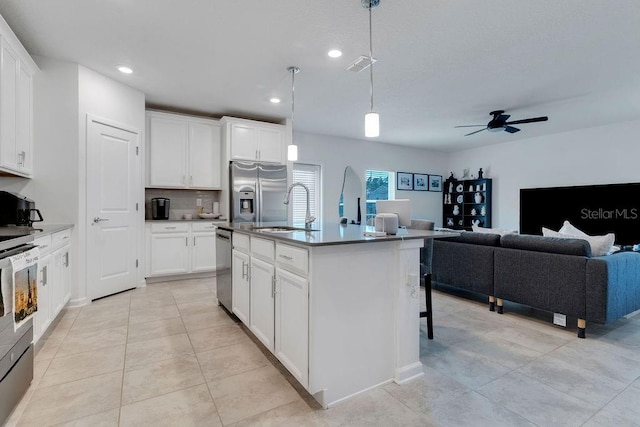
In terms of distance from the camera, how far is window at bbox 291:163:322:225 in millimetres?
6098

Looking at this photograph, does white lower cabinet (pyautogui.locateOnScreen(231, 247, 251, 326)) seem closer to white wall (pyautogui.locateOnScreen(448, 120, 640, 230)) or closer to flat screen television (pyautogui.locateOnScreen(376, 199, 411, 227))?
flat screen television (pyautogui.locateOnScreen(376, 199, 411, 227))

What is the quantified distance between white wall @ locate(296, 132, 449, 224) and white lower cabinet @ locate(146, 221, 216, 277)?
7.99 feet

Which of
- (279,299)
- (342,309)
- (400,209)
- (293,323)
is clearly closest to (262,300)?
(279,299)

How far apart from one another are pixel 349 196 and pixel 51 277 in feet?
16.6

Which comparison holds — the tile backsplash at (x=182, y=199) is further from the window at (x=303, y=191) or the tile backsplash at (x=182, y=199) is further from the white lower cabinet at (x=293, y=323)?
the white lower cabinet at (x=293, y=323)

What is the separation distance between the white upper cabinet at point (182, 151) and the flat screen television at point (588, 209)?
6216 millimetres

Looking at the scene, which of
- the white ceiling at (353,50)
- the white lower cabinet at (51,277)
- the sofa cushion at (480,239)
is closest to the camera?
the white lower cabinet at (51,277)

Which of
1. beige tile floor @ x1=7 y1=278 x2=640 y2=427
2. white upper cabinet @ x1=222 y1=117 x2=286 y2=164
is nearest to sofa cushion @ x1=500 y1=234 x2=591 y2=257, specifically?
beige tile floor @ x1=7 y1=278 x2=640 y2=427

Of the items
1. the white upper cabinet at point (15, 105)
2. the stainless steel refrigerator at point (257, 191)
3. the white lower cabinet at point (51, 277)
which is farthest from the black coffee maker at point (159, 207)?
the white upper cabinet at point (15, 105)

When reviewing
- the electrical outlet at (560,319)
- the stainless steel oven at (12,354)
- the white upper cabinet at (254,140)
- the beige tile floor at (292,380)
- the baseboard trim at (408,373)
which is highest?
the white upper cabinet at (254,140)

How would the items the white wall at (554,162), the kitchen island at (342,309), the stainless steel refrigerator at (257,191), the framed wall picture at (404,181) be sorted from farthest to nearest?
1. the framed wall picture at (404,181)
2. the white wall at (554,162)
3. the stainless steel refrigerator at (257,191)
4. the kitchen island at (342,309)

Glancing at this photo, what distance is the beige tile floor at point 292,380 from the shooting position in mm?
1603

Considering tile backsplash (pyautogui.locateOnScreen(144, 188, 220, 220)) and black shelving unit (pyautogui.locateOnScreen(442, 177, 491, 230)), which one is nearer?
tile backsplash (pyautogui.locateOnScreen(144, 188, 220, 220))

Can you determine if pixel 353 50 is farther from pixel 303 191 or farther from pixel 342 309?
pixel 303 191
